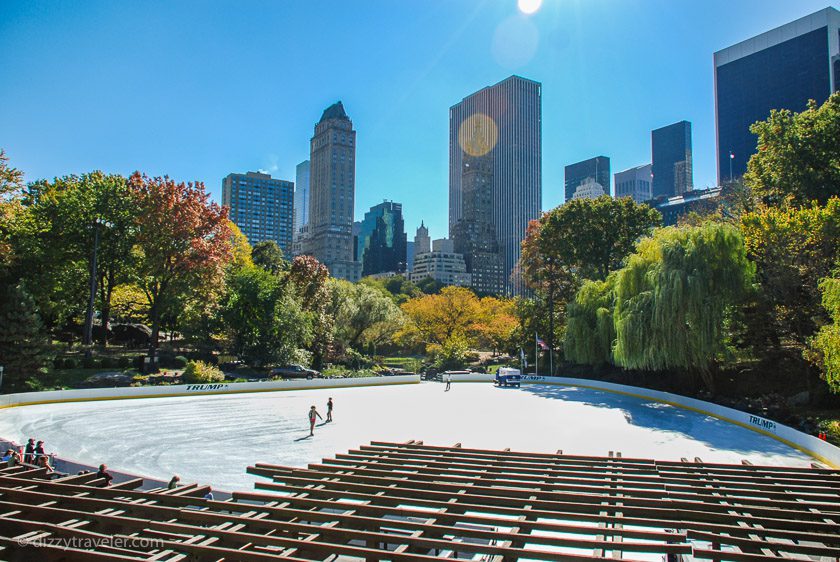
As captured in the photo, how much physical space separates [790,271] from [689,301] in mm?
5592

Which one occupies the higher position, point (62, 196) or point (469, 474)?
point (62, 196)

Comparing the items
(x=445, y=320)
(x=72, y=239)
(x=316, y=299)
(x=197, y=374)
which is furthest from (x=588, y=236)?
(x=72, y=239)

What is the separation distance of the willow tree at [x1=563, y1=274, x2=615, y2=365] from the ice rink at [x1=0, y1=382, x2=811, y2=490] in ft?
31.2

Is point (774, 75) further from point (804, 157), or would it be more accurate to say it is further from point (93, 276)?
point (93, 276)

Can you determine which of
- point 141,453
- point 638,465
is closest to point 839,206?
point 638,465

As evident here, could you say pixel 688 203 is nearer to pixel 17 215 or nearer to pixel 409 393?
pixel 409 393

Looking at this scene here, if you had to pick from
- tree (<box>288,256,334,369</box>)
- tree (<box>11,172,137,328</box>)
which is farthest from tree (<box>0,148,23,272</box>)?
tree (<box>288,256,334,369</box>)

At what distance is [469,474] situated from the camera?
Answer: 386 inches

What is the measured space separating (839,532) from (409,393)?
36.4m

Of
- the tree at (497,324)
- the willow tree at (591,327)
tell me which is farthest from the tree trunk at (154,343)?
the tree at (497,324)

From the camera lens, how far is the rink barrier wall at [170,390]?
3045cm

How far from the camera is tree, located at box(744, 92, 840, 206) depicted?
1542 inches

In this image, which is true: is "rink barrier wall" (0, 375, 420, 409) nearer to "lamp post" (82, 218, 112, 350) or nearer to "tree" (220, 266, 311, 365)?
"tree" (220, 266, 311, 365)

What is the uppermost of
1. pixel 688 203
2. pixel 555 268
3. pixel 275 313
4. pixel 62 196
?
pixel 688 203
